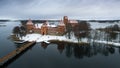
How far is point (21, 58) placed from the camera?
3069cm

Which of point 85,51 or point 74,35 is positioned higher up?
point 74,35

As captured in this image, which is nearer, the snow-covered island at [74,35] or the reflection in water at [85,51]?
the reflection in water at [85,51]

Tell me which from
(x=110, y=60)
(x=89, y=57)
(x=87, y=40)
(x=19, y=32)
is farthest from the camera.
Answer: (x=19, y=32)

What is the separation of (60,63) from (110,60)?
7.83 metres

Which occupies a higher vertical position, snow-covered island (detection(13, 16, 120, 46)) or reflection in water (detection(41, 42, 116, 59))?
snow-covered island (detection(13, 16, 120, 46))

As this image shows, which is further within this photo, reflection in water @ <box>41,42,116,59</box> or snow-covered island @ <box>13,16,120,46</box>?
snow-covered island @ <box>13,16,120,46</box>

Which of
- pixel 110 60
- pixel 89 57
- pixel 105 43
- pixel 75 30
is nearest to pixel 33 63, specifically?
pixel 89 57

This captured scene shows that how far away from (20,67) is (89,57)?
1164 cm

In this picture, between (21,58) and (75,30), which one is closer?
(21,58)

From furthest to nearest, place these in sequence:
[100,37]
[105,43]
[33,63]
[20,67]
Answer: [100,37], [105,43], [33,63], [20,67]

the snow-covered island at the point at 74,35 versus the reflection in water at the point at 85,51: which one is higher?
the snow-covered island at the point at 74,35

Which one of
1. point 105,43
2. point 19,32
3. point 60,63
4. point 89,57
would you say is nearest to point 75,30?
point 105,43

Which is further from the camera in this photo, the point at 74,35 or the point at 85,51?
the point at 74,35

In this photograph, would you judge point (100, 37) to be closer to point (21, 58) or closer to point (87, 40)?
point (87, 40)
